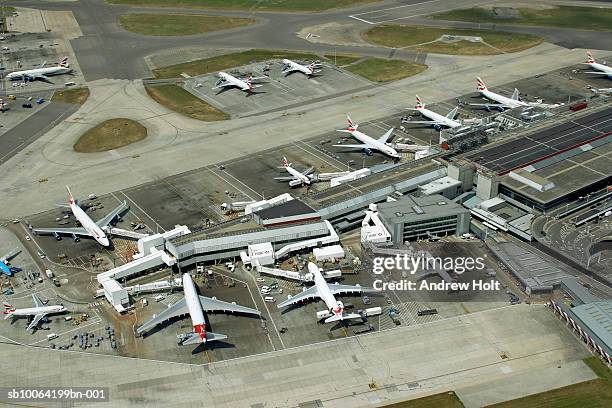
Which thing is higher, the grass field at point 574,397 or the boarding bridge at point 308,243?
the boarding bridge at point 308,243

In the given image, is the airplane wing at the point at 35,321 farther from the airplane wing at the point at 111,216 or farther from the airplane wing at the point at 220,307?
the airplane wing at the point at 111,216

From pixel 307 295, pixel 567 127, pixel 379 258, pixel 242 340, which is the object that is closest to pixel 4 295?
pixel 242 340

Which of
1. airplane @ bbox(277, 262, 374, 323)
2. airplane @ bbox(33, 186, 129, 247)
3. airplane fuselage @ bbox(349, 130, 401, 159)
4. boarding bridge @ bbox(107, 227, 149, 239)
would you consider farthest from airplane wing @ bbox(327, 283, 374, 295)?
airplane fuselage @ bbox(349, 130, 401, 159)

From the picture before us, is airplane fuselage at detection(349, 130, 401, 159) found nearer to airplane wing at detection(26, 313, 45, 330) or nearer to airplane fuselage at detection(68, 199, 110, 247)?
airplane fuselage at detection(68, 199, 110, 247)

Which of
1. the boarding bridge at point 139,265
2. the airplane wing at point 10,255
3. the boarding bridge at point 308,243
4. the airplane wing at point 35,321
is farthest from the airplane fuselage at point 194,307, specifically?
the airplane wing at point 10,255

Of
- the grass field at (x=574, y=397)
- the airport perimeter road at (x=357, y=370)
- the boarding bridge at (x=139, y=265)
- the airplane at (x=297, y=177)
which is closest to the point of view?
the grass field at (x=574, y=397)

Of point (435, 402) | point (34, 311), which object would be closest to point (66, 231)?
point (34, 311)
